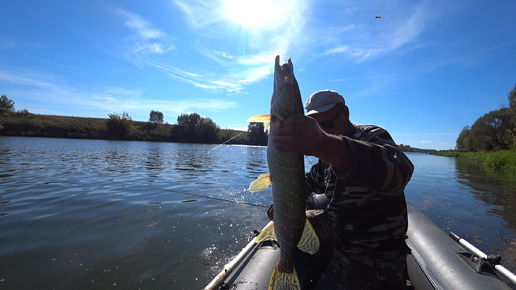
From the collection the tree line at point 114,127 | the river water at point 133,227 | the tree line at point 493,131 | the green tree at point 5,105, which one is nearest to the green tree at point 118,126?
the tree line at point 114,127

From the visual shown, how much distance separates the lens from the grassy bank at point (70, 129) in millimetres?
48500

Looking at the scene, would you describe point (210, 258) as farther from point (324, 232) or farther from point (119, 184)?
point (119, 184)

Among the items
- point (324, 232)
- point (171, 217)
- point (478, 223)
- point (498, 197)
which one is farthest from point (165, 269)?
point (498, 197)

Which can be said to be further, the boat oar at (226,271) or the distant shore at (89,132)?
the distant shore at (89,132)

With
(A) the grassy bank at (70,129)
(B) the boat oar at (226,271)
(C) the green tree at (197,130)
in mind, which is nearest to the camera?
(B) the boat oar at (226,271)

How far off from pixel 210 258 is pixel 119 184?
7371 mm

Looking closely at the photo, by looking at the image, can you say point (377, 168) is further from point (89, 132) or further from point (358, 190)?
Result: point (89, 132)

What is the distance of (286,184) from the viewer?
2.11m

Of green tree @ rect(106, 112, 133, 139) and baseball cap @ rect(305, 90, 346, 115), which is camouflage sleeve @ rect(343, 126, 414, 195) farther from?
green tree @ rect(106, 112, 133, 139)

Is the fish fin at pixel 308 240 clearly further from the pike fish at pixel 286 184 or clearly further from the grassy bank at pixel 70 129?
the grassy bank at pixel 70 129

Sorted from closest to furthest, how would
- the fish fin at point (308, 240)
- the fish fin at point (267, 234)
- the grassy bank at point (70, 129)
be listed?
the fish fin at point (308, 240), the fish fin at point (267, 234), the grassy bank at point (70, 129)

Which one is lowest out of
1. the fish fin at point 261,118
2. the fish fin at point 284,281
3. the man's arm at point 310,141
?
the fish fin at point 284,281

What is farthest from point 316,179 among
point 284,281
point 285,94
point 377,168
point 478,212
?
point 478,212

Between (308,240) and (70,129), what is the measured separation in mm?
70449
